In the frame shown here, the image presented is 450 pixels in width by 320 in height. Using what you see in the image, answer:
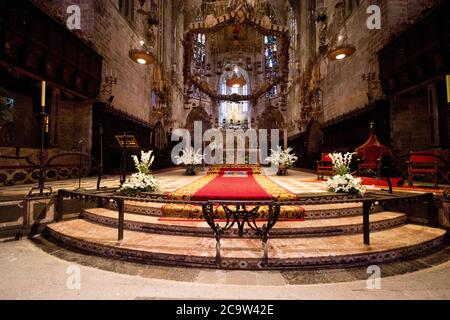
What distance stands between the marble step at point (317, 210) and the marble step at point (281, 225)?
0.33 feet

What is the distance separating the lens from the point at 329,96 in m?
13.8

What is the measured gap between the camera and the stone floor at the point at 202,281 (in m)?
1.92

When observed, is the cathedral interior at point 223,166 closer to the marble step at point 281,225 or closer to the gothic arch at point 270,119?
the marble step at point 281,225

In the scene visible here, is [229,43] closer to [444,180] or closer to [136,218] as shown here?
[444,180]

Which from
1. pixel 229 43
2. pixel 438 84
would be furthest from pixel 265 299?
pixel 229 43

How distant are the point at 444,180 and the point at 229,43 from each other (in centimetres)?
2711

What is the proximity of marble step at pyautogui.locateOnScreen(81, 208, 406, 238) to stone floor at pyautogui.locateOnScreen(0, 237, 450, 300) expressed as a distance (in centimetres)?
74

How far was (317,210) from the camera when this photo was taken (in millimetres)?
3646
